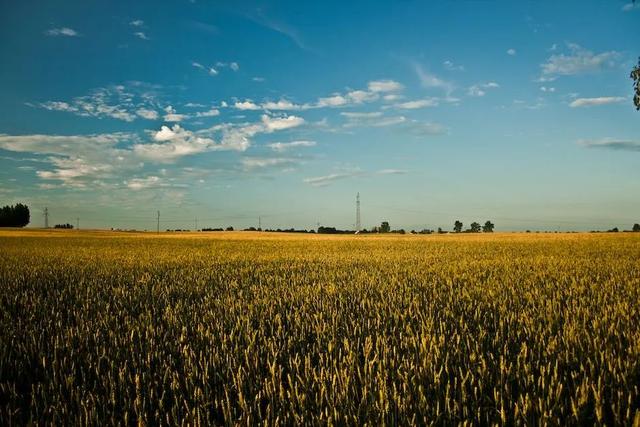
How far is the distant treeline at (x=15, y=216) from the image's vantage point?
13712 cm

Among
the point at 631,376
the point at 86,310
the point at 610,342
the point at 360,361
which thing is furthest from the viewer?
the point at 86,310

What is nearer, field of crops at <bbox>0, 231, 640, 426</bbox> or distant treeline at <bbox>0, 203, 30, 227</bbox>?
field of crops at <bbox>0, 231, 640, 426</bbox>

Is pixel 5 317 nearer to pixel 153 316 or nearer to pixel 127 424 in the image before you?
pixel 153 316

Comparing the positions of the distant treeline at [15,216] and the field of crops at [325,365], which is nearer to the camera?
the field of crops at [325,365]

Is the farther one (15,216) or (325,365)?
(15,216)

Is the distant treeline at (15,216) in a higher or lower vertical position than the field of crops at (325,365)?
higher

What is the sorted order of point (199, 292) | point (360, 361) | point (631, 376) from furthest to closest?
point (199, 292) → point (360, 361) → point (631, 376)

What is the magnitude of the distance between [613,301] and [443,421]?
529 cm

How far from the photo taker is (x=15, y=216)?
141000 millimetres

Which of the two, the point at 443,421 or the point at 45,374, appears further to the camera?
the point at 45,374

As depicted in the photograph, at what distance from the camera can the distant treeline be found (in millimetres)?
137125

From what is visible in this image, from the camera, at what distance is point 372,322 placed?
436 centimetres

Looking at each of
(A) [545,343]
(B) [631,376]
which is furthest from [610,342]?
(B) [631,376]

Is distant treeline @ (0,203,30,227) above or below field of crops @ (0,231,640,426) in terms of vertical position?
above
